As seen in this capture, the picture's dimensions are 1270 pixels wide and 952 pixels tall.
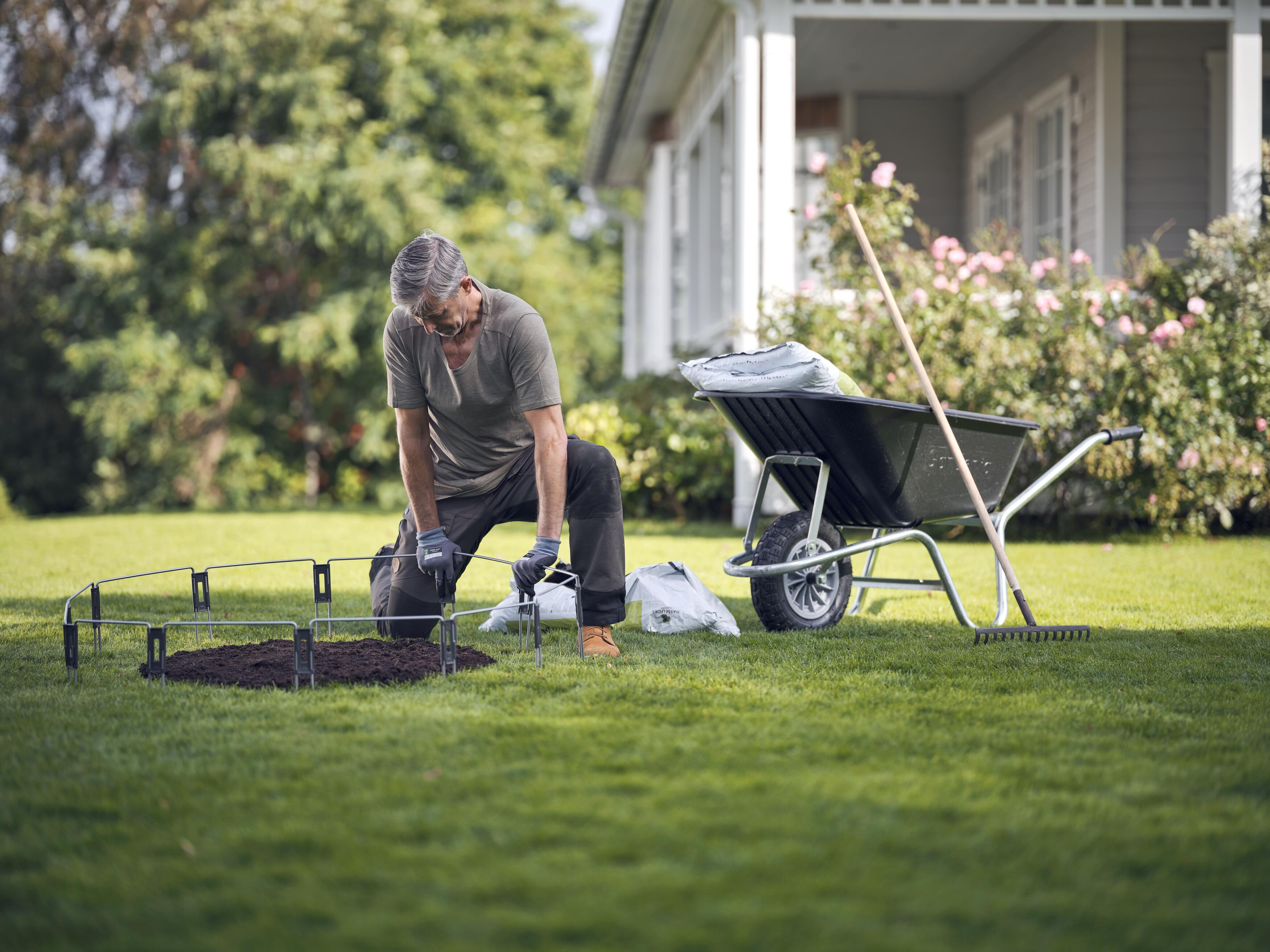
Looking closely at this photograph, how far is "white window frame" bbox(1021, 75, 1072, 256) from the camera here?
351 inches

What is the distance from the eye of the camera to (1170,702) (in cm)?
293

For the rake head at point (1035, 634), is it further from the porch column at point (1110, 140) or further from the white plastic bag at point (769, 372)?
the porch column at point (1110, 140)

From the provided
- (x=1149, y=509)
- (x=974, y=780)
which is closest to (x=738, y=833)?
(x=974, y=780)

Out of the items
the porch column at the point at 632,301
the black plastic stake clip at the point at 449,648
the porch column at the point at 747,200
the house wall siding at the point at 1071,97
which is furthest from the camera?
the porch column at the point at 632,301

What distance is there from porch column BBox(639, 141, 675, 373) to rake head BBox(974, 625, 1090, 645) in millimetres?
8451

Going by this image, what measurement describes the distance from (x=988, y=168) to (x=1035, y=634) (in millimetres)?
7727

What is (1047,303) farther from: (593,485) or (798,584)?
(593,485)

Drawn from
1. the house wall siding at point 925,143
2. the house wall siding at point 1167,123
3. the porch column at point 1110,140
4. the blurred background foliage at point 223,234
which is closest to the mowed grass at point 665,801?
the porch column at point 1110,140

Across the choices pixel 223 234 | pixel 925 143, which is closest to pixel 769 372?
pixel 925 143

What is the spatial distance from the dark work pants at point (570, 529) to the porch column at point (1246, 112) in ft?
16.8

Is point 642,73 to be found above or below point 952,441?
above

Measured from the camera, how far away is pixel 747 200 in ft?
24.6

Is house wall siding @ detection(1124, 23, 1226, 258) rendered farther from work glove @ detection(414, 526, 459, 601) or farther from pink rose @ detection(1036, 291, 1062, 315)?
work glove @ detection(414, 526, 459, 601)

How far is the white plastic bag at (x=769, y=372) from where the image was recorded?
376 cm
